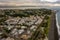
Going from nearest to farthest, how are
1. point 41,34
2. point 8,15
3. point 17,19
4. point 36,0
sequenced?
point 41,34 → point 17,19 → point 8,15 → point 36,0

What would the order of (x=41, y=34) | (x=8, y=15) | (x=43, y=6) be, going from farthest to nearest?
(x=43, y=6) < (x=8, y=15) < (x=41, y=34)

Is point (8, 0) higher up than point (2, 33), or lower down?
higher up

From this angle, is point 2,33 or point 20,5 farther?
point 20,5

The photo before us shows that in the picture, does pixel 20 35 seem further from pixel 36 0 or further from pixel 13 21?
pixel 36 0

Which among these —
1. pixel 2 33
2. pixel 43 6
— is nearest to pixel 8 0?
pixel 43 6

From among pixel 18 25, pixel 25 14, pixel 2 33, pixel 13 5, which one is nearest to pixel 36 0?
pixel 13 5

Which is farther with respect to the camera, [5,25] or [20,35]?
[5,25]

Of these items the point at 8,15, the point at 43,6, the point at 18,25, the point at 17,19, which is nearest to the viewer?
the point at 18,25

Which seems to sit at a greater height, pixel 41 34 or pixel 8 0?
pixel 8 0

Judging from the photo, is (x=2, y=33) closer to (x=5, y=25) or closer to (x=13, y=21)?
(x=5, y=25)
